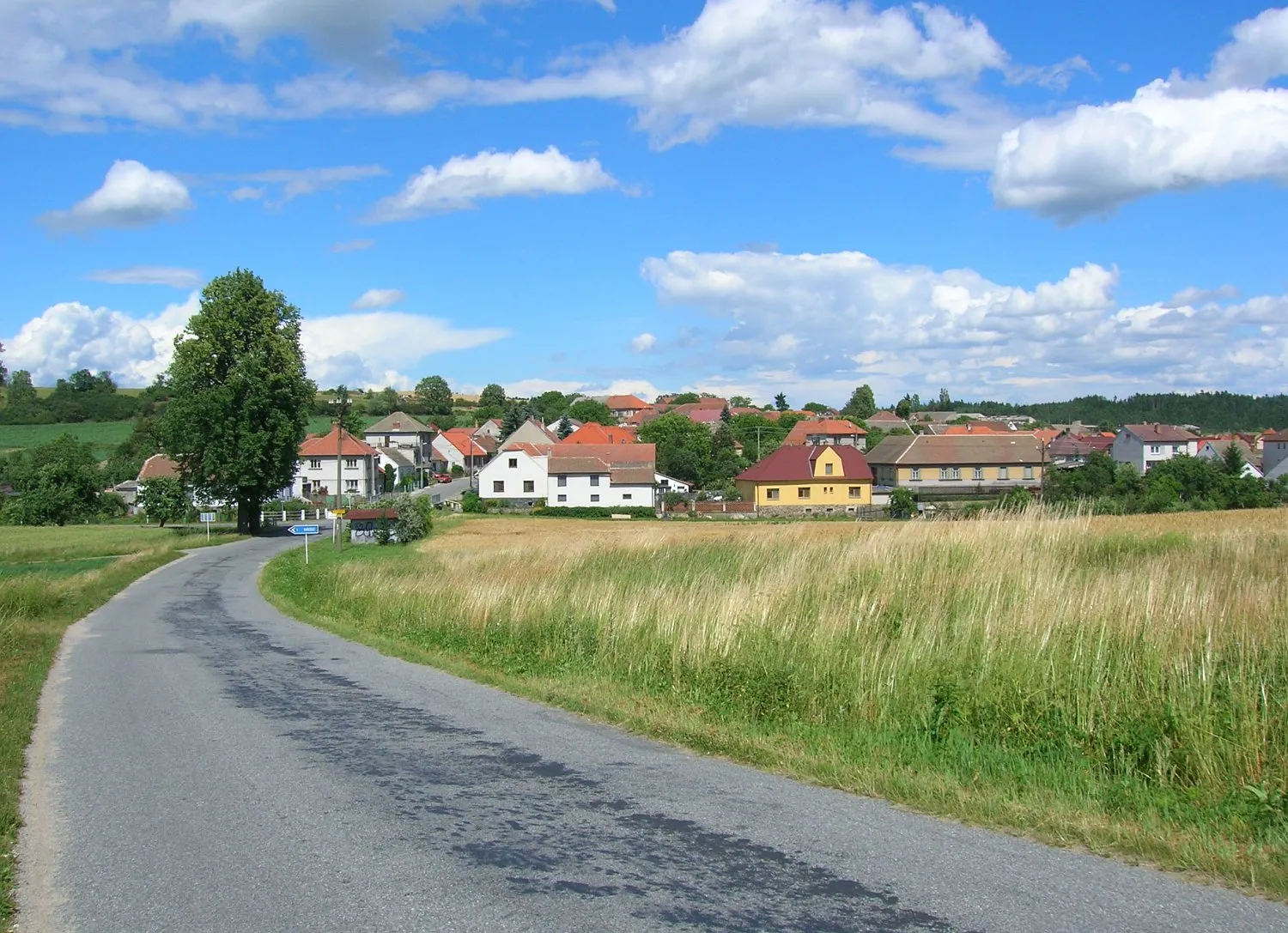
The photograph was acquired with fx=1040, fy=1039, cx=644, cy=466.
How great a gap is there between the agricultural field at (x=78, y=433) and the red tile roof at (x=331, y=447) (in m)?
31.9

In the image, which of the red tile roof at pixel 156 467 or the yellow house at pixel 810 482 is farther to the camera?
the red tile roof at pixel 156 467

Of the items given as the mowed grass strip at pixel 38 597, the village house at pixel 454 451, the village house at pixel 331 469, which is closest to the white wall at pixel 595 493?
the mowed grass strip at pixel 38 597

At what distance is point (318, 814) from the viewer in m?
6.91

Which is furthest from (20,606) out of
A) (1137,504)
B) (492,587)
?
(1137,504)

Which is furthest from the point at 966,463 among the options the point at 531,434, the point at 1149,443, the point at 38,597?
the point at 38,597

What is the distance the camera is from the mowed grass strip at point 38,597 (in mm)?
8234

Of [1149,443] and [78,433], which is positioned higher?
[78,433]

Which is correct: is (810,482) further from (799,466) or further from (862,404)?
(862,404)

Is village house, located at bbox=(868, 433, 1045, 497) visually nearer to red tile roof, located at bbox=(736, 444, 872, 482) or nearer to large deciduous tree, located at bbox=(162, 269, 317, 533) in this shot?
red tile roof, located at bbox=(736, 444, 872, 482)

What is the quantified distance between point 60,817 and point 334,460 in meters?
101

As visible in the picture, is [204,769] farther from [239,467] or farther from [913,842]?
[239,467]

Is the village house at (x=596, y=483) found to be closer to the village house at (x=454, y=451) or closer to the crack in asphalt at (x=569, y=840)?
the village house at (x=454, y=451)

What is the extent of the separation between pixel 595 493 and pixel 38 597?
193ft

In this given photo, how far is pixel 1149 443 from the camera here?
366 feet
